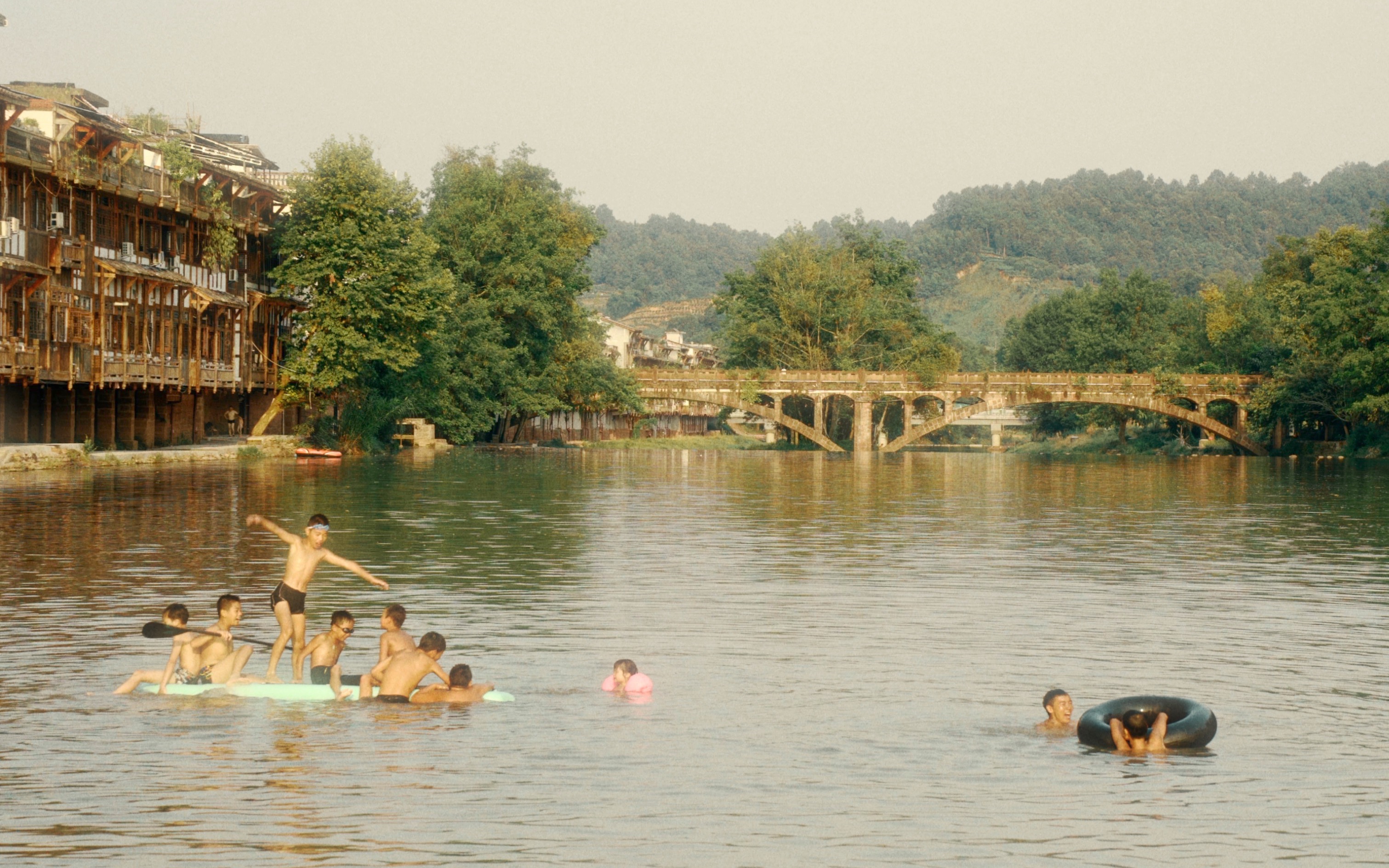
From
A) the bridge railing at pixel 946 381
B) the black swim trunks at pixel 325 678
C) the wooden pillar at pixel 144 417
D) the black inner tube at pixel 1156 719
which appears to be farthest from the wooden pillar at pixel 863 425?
the black inner tube at pixel 1156 719

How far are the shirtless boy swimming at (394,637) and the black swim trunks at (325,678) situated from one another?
37 cm

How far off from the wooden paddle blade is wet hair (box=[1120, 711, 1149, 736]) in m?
9.65

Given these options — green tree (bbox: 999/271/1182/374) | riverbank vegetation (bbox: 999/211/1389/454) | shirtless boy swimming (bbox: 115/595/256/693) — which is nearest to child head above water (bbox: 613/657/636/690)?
shirtless boy swimming (bbox: 115/595/256/693)

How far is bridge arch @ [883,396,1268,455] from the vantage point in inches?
5236

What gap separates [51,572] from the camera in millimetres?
27625

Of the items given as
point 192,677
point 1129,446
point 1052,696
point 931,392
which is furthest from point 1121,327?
point 192,677

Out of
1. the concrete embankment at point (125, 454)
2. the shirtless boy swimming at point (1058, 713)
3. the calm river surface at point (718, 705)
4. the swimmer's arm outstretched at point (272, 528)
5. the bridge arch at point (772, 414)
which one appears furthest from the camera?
the bridge arch at point (772, 414)

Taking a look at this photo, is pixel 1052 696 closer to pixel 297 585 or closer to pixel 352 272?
pixel 297 585

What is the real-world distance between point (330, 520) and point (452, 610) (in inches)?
675

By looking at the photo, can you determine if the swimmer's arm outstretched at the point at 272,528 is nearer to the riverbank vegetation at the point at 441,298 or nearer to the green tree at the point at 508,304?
the riverbank vegetation at the point at 441,298

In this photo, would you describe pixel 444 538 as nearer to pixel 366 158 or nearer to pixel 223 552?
pixel 223 552

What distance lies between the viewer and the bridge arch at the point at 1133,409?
5236 inches

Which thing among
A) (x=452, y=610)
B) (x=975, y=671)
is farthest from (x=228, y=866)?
(x=452, y=610)

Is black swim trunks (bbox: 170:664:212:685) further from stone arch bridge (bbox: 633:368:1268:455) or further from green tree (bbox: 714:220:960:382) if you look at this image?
green tree (bbox: 714:220:960:382)
